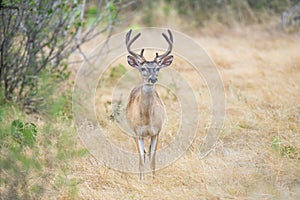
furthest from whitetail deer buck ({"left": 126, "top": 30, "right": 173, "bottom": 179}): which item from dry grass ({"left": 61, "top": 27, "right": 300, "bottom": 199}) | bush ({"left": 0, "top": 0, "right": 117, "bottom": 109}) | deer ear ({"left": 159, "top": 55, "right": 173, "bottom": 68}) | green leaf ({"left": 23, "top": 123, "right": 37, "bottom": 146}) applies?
bush ({"left": 0, "top": 0, "right": 117, "bottom": 109})

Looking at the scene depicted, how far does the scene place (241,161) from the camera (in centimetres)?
543

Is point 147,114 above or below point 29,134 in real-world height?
above

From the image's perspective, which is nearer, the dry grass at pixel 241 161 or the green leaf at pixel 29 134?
the dry grass at pixel 241 161

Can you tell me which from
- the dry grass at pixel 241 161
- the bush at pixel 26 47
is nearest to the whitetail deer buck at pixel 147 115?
the dry grass at pixel 241 161

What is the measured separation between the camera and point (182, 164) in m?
5.36

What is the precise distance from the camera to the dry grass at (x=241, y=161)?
192 inches

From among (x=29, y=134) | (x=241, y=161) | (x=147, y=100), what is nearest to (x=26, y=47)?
(x=29, y=134)

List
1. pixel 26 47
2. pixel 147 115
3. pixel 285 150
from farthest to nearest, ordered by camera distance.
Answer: pixel 26 47
pixel 147 115
pixel 285 150

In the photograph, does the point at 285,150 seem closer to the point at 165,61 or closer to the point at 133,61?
the point at 165,61

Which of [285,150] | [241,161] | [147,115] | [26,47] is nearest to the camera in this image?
[241,161]

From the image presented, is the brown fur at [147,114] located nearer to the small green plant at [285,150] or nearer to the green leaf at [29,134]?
the green leaf at [29,134]

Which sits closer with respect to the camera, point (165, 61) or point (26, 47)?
point (165, 61)

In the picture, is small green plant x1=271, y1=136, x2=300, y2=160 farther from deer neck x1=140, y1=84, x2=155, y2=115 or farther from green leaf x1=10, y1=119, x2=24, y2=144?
green leaf x1=10, y1=119, x2=24, y2=144

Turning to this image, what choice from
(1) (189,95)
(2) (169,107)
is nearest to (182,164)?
(2) (169,107)
